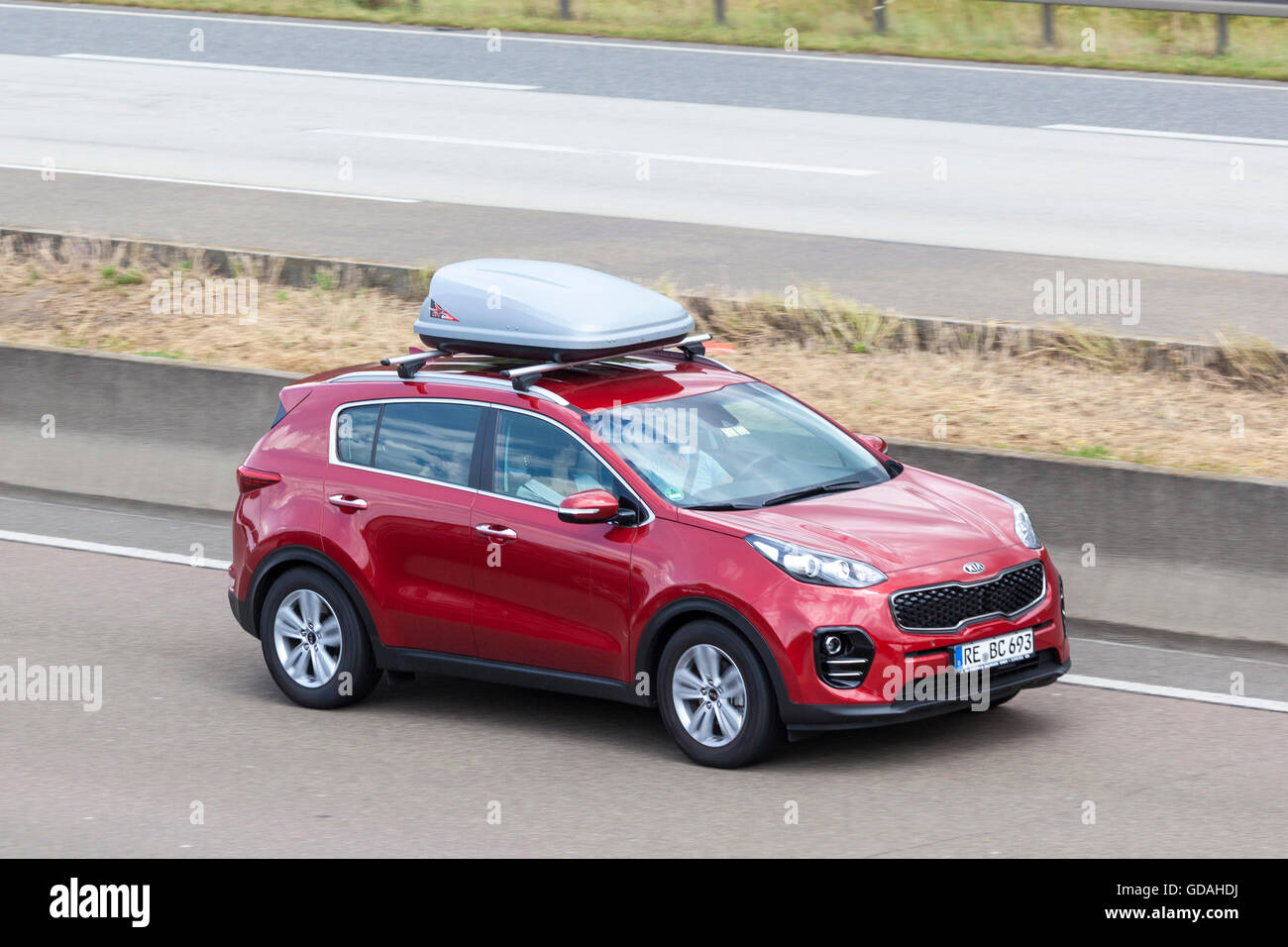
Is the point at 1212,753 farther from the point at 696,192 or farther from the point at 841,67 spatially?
the point at 841,67

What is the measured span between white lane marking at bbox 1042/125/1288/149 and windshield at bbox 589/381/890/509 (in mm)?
13672

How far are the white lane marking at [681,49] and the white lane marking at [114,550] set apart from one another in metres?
16.2

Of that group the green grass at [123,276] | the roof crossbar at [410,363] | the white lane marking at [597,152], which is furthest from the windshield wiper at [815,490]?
the white lane marking at [597,152]

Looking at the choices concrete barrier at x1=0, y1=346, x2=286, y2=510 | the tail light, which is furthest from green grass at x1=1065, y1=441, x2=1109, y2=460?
concrete barrier at x1=0, y1=346, x2=286, y2=510

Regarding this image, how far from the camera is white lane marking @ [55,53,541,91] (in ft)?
86.5

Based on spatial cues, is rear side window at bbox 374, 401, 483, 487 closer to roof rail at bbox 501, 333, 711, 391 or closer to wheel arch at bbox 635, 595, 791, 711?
roof rail at bbox 501, 333, 711, 391

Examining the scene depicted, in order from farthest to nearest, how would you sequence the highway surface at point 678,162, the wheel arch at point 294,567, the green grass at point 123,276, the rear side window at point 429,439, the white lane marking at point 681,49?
1. the white lane marking at point 681,49
2. the highway surface at point 678,162
3. the green grass at point 123,276
4. the wheel arch at point 294,567
5. the rear side window at point 429,439

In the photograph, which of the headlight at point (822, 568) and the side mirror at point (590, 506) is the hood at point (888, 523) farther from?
the side mirror at point (590, 506)

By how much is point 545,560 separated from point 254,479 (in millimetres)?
1850

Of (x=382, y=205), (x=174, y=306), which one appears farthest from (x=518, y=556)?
(x=382, y=205)

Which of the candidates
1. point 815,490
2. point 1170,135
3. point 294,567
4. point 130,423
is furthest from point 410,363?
point 1170,135

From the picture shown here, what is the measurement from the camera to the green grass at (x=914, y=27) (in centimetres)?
2670

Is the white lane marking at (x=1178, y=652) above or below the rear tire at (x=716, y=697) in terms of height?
below

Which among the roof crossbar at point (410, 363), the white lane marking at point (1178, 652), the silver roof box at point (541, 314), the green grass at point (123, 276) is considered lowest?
the white lane marking at point (1178, 652)
